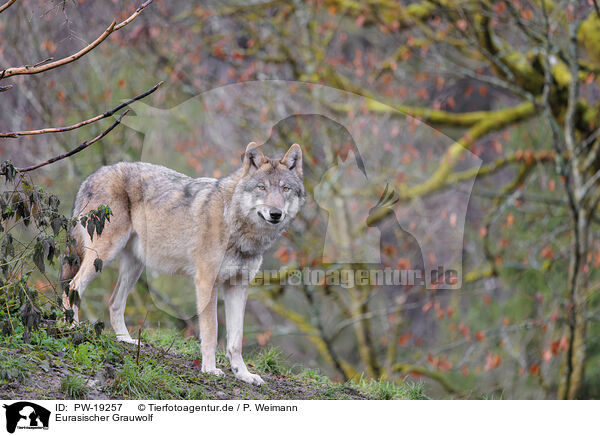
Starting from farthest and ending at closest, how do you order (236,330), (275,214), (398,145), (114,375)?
1. (398,145)
2. (236,330)
3. (275,214)
4. (114,375)

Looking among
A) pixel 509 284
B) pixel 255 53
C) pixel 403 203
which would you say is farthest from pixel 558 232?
pixel 255 53

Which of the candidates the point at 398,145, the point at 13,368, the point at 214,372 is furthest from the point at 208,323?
the point at 398,145

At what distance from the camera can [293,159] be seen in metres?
5.14

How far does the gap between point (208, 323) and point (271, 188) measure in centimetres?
120

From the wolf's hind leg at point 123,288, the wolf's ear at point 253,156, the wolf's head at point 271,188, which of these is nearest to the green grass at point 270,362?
A: the wolf's hind leg at point 123,288

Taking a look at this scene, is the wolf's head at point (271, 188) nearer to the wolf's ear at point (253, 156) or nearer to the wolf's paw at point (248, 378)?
the wolf's ear at point (253, 156)

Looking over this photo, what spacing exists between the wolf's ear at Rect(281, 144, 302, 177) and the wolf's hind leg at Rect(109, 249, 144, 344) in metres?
1.77

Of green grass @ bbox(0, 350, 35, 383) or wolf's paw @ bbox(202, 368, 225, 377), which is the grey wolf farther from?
green grass @ bbox(0, 350, 35, 383)

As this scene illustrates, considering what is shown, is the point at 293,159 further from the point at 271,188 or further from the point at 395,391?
the point at 395,391
